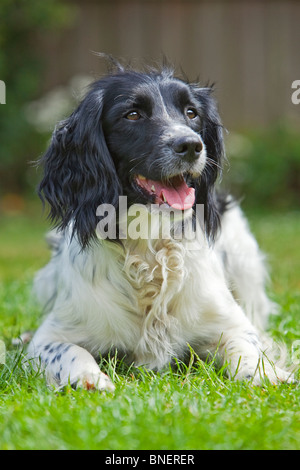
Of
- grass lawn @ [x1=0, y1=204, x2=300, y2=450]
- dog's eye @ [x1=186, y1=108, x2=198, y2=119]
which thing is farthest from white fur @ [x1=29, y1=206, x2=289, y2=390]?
dog's eye @ [x1=186, y1=108, x2=198, y2=119]

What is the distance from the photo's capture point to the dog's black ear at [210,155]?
314 centimetres

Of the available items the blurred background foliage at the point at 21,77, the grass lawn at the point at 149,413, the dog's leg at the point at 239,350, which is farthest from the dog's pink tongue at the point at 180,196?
the blurred background foliage at the point at 21,77

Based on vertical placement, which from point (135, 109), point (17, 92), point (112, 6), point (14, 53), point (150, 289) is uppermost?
point (112, 6)

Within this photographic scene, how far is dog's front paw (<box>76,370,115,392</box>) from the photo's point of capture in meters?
2.46

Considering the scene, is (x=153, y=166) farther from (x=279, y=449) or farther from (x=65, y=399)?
(x=279, y=449)

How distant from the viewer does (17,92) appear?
10102 mm

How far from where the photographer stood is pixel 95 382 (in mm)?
2496

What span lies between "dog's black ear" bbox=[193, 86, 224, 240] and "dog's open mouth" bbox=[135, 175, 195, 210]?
220 mm

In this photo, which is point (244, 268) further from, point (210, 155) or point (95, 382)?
point (95, 382)

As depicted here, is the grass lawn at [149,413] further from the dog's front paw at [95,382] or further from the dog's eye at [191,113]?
the dog's eye at [191,113]

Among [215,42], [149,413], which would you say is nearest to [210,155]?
[149,413]

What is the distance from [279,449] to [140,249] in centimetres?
123
